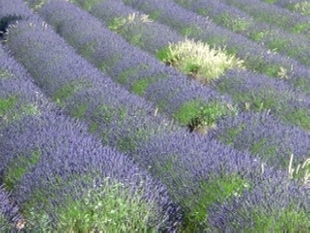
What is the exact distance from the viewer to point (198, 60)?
25.4 ft

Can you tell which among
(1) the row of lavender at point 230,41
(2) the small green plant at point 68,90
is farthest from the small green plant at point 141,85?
(1) the row of lavender at point 230,41

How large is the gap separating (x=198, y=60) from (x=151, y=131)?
3.13 m

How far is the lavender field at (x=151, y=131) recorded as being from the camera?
3.35m

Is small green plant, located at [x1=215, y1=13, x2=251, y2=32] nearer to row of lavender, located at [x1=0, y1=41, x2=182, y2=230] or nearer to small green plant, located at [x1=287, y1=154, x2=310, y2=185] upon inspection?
row of lavender, located at [x1=0, y1=41, x2=182, y2=230]

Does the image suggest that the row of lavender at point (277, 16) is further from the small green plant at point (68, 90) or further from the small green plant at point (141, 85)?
the small green plant at point (68, 90)

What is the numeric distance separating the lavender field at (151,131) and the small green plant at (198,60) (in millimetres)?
17

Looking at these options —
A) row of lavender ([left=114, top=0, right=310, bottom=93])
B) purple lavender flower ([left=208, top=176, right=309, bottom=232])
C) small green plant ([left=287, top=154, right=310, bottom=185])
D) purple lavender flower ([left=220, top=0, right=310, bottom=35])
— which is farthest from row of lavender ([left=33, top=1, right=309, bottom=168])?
purple lavender flower ([left=220, top=0, right=310, bottom=35])

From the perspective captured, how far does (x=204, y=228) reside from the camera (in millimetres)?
3561

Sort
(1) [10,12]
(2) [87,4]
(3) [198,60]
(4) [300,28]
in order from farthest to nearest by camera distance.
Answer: (2) [87,4] < (4) [300,28] < (1) [10,12] < (3) [198,60]

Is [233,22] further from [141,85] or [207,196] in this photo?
[207,196]

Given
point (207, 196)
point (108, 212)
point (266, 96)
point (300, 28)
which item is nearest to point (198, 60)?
point (266, 96)

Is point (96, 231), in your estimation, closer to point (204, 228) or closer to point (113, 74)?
point (204, 228)

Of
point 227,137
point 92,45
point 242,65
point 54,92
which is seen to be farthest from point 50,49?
point 227,137

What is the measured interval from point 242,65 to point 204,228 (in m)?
4.74
